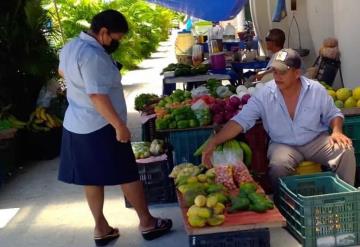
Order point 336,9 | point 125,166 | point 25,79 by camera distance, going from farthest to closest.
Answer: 1. point 25,79
2. point 336,9
3. point 125,166

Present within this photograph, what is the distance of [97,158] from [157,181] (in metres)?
1.09

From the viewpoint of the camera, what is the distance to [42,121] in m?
6.89

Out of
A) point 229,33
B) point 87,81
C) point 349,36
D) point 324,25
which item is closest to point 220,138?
point 87,81

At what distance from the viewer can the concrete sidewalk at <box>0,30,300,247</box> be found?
4.21m

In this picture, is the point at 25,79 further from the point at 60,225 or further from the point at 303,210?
the point at 303,210

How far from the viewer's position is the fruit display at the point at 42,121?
6.83 m

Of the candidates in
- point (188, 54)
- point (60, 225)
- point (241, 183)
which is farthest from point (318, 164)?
point (188, 54)

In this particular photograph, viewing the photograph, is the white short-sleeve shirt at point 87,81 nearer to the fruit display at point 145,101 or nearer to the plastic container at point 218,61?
the fruit display at point 145,101

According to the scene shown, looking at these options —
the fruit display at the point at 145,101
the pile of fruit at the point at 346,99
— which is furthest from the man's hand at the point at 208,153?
the fruit display at the point at 145,101

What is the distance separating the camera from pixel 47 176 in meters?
6.20

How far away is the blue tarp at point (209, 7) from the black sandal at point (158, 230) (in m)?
8.24

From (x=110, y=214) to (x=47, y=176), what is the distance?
5.65ft

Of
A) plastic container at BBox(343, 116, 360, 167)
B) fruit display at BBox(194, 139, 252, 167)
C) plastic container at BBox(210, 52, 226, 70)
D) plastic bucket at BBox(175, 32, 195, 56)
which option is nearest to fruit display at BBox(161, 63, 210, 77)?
plastic container at BBox(210, 52, 226, 70)

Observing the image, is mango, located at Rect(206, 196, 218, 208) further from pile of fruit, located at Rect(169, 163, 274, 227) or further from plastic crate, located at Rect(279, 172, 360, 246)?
plastic crate, located at Rect(279, 172, 360, 246)
